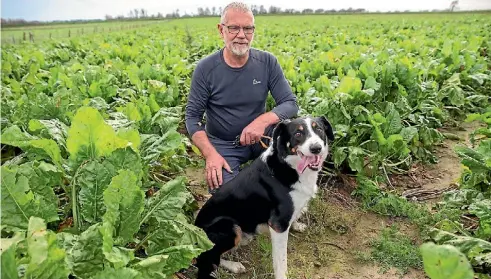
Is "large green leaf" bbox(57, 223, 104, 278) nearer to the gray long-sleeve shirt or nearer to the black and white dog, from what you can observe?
the black and white dog

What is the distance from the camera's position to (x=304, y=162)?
343 centimetres

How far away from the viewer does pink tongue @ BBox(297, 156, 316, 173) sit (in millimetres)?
3380

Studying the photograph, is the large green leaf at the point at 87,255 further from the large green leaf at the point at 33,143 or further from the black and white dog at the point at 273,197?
the black and white dog at the point at 273,197

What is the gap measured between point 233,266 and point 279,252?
0.48m

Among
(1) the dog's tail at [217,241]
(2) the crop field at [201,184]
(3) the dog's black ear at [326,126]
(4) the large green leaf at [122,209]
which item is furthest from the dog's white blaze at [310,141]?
(4) the large green leaf at [122,209]

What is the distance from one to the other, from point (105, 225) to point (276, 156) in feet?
5.88

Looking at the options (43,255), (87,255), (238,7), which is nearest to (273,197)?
(87,255)

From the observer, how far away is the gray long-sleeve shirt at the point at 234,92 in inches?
178

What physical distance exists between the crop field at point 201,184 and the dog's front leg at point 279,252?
0.17 metres

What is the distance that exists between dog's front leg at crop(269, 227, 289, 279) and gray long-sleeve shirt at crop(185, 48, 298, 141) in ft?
4.64

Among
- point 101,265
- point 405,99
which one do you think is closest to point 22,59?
point 405,99

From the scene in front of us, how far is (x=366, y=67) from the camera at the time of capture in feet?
21.1

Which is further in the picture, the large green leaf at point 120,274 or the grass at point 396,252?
the grass at point 396,252

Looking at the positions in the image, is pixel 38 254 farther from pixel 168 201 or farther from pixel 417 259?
pixel 417 259
